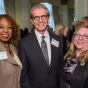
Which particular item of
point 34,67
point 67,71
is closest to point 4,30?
point 34,67

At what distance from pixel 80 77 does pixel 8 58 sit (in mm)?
768

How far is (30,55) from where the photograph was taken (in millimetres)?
2314

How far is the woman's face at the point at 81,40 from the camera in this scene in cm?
220

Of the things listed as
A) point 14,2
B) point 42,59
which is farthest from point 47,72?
point 14,2

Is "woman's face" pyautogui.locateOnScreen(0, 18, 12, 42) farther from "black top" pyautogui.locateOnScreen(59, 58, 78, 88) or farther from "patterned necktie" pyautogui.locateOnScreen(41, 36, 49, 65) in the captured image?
"black top" pyautogui.locateOnScreen(59, 58, 78, 88)

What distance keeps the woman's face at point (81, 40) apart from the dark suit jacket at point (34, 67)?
318 millimetres

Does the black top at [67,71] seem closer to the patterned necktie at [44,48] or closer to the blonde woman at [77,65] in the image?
the blonde woman at [77,65]

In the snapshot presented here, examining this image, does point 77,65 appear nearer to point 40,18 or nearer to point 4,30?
point 40,18

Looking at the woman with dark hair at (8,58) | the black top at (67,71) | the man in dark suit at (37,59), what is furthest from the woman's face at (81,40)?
the woman with dark hair at (8,58)

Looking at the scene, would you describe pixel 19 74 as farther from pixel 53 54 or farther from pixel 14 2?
pixel 14 2

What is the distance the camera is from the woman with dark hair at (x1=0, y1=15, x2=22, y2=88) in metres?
2.23

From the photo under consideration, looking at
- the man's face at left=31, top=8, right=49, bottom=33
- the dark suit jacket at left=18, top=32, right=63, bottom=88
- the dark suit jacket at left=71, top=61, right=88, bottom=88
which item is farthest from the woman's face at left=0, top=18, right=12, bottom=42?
the dark suit jacket at left=71, top=61, right=88, bottom=88

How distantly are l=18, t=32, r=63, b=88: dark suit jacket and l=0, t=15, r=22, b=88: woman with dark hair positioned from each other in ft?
0.24

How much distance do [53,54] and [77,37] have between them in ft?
1.11
